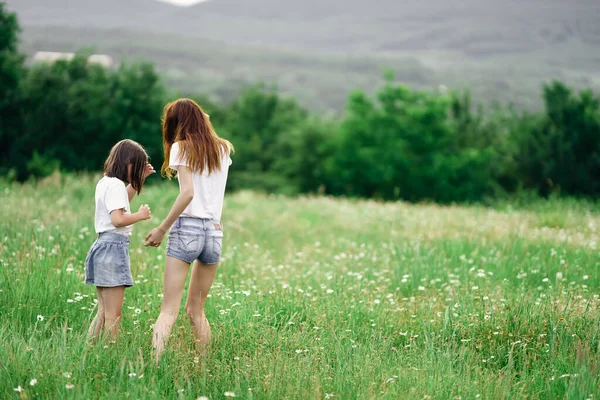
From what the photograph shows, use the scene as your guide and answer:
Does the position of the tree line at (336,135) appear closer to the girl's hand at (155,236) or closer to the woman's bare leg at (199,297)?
the woman's bare leg at (199,297)

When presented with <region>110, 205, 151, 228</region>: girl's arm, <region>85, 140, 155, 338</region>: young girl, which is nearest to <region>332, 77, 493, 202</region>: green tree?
<region>85, 140, 155, 338</region>: young girl

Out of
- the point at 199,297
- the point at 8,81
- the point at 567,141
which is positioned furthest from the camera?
the point at 567,141

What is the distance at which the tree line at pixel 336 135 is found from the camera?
30578 millimetres

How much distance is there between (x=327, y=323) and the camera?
5.20 metres

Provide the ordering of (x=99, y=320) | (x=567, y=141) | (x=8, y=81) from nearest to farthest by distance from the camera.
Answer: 1. (x=99, y=320)
2. (x=8, y=81)
3. (x=567, y=141)

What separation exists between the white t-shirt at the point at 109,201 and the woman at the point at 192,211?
385mm

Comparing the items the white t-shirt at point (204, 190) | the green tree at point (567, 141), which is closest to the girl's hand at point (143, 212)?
the white t-shirt at point (204, 190)

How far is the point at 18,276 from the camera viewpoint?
564 cm

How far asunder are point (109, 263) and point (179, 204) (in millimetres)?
735

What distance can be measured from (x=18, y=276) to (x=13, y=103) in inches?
1078

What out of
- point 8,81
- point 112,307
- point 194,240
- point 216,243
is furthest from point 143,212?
point 8,81

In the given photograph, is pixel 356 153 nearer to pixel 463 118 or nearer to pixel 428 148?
pixel 428 148

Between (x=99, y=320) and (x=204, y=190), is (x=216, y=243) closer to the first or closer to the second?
(x=204, y=190)

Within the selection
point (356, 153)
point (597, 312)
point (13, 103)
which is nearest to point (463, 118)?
point (356, 153)
